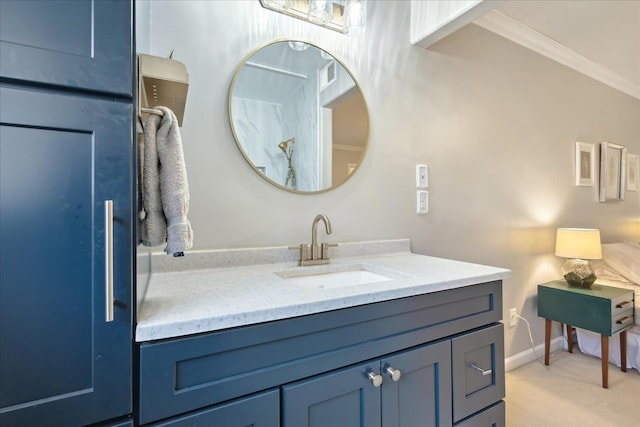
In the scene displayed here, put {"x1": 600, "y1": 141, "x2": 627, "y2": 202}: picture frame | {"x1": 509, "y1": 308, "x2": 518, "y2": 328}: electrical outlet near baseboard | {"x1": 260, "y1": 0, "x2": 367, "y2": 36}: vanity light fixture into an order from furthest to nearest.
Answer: {"x1": 600, "y1": 141, "x2": 627, "y2": 202}: picture frame, {"x1": 509, "y1": 308, "x2": 518, "y2": 328}: electrical outlet near baseboard, {"x1": 260, "y1": 0, "x2": 367, "y2": 36}: vanity light fixture

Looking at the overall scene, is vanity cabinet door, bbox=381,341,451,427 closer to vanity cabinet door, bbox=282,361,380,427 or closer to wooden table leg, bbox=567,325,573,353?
vanity cabinet door, bbox=282,361,380,427

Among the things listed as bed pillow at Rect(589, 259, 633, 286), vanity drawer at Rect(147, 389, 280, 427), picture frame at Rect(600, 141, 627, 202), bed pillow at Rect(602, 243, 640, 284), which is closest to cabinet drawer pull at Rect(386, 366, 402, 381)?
vanity drawer at Rect(147, 389, 280, 427)

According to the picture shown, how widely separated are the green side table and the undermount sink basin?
5.53 feet

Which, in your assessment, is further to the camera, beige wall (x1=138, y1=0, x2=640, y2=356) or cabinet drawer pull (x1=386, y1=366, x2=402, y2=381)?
beige wall (x1=138, y1=0, x2=640, y2=356)

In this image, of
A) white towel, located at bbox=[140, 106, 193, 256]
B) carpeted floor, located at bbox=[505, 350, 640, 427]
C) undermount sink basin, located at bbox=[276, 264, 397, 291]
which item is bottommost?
carpeted floor, located at bbox=[505, 350, 640, 427]

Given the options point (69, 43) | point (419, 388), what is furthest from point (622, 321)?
point (69, 43)

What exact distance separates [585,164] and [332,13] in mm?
2776

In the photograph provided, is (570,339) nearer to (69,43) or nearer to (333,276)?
(333,276)

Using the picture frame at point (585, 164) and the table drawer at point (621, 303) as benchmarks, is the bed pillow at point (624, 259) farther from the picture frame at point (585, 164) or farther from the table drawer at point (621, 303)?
the picture frame at point (585, 164)

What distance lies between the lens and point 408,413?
95cm

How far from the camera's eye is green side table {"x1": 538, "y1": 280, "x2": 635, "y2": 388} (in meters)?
1.92

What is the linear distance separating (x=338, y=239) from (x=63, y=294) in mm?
1134

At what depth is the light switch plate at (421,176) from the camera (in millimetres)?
1795

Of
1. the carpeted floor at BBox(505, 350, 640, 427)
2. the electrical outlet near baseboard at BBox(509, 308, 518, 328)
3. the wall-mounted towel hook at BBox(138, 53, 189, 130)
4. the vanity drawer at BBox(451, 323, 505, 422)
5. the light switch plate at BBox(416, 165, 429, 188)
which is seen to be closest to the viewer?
the wall-mounted towel hook at BBox(138, 53, 189, 130)
